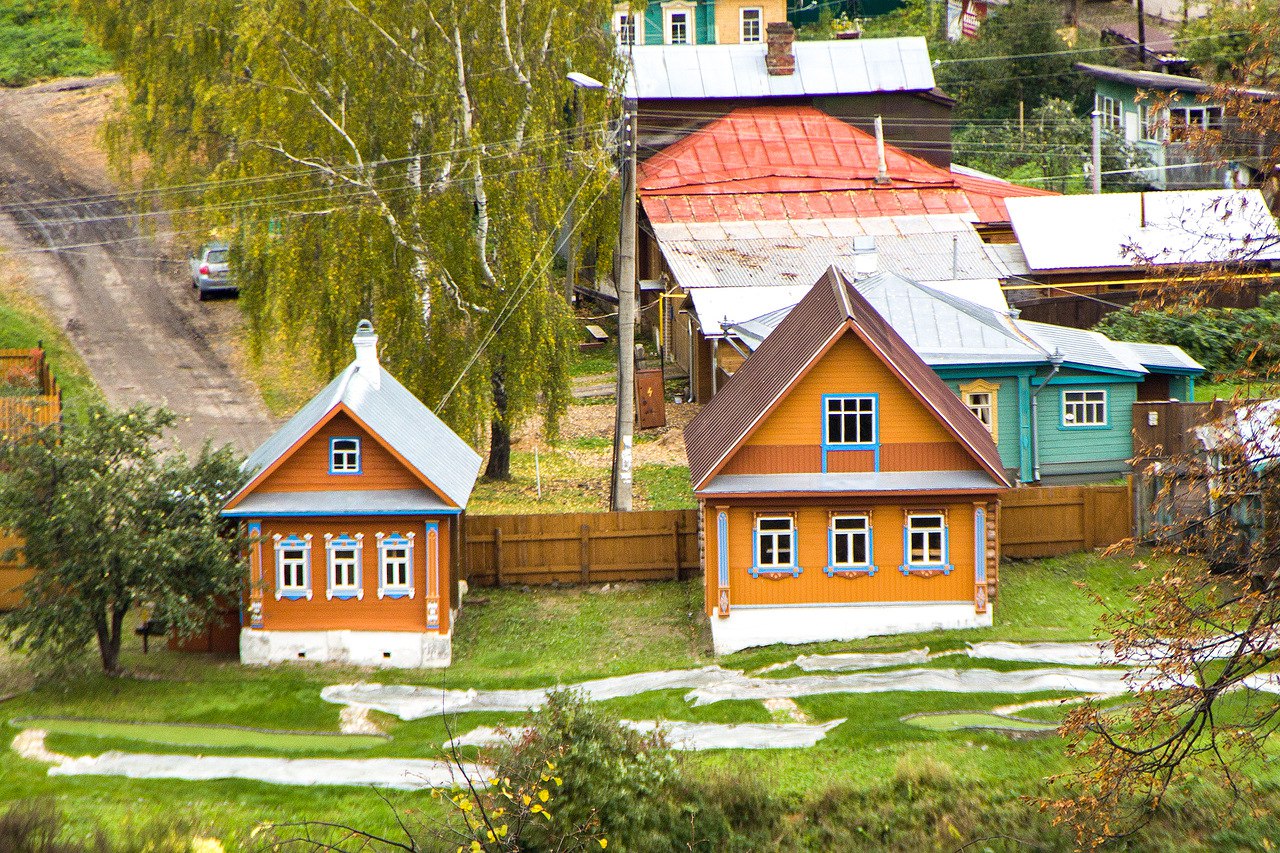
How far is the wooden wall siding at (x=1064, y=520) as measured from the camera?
26.7 m

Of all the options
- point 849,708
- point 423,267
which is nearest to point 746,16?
point 423,267

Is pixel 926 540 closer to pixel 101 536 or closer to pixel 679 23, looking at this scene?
pixel 101 536

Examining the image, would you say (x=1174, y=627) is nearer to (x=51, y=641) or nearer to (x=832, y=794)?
(x=832, y=794)

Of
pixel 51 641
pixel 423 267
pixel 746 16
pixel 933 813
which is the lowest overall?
pixel 933 813

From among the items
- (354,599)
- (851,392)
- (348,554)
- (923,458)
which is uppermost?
(851,392)

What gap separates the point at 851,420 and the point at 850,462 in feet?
2.34

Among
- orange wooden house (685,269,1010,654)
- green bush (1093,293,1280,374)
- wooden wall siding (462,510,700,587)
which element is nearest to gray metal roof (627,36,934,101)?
green bush (1093,293,1280,374)

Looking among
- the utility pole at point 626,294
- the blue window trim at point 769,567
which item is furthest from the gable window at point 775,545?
the utility pole at point 626,294

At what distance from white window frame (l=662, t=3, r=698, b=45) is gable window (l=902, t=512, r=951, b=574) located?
36.9 meters

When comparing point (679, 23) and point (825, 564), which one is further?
point (679, 23)

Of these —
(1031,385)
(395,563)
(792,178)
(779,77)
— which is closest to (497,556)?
(395,563)

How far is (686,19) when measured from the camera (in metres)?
56.7

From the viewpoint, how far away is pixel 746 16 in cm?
5653

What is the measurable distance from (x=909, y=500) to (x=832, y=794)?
6.59 metres
